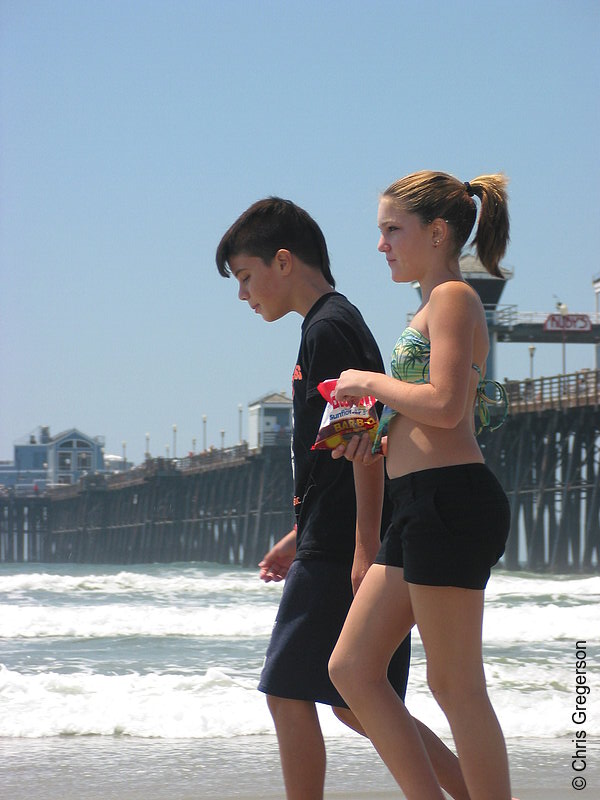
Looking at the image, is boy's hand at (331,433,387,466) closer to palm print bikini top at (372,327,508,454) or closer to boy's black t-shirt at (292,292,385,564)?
palm print bikini top at (372,327,508,454)

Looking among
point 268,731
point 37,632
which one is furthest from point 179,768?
point 37,632

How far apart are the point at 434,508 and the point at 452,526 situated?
41 mm

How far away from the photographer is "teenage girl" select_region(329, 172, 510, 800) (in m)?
1.93

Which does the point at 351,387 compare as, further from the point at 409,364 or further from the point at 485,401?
the point at 485,401

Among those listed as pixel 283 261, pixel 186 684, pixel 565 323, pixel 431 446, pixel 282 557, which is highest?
pixel 565 323

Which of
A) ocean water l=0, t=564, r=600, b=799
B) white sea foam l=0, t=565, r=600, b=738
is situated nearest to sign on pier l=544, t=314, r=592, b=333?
white sea foam l=0, t=565, r=600, b=738

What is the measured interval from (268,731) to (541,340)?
4206 cm

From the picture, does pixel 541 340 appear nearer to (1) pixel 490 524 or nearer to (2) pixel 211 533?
(2) pixel 211 533

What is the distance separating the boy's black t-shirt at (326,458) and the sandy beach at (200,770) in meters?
1.13

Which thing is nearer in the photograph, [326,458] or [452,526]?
[452,526]

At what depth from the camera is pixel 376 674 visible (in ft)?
6.57

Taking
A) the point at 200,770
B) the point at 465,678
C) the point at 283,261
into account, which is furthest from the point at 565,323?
the point at 465,678

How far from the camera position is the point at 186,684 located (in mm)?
5301

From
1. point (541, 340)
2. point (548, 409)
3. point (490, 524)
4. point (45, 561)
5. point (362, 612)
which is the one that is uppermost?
point (541, 340)
